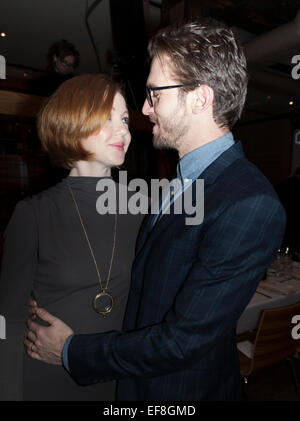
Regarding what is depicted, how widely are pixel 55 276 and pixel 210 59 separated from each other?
955mm

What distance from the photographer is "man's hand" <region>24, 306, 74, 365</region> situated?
3.16ft

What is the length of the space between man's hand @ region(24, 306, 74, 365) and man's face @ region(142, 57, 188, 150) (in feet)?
2.51

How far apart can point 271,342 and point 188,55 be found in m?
2.13

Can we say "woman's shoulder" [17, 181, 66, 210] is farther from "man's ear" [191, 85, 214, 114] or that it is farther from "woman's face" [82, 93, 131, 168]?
"man's ear" [191, 85, 214, 114]

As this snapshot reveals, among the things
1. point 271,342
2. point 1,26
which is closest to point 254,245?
point 271,342

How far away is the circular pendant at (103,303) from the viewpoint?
3.64 ft

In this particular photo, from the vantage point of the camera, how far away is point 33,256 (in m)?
1.05

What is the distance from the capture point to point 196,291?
76cm

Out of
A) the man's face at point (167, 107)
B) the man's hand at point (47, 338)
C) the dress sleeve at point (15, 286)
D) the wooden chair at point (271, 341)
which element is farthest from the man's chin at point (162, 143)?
the wooden chair at point (271, 341)

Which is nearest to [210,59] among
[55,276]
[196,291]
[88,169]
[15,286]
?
[88,169]

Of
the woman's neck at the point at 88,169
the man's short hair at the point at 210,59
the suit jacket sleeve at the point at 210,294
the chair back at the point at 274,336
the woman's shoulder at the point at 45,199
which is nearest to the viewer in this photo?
the suit jacket sleeve at the point at 210,294

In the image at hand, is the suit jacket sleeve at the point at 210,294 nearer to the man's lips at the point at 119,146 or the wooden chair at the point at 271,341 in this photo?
the man's lips at the point at 119,146

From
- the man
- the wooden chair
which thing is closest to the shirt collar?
the man

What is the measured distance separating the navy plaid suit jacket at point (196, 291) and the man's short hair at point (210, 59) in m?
0.20
